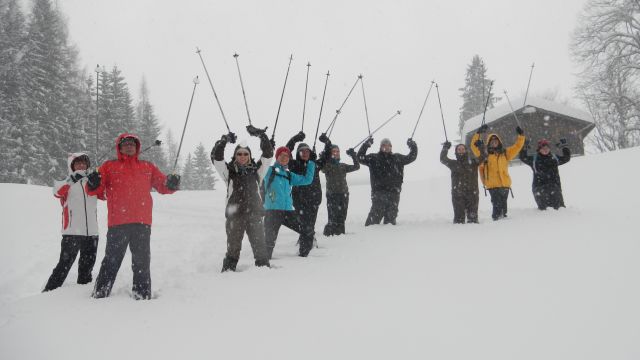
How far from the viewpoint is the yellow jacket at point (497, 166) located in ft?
28.6

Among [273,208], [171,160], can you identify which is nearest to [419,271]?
[273,208]

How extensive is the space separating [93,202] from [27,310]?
2.21 meters

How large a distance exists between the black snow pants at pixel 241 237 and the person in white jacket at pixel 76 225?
180 centimetres

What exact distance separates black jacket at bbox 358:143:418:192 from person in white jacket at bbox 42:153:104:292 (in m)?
5.47

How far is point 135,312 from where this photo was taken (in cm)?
395

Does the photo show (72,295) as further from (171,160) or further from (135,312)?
(171,160)

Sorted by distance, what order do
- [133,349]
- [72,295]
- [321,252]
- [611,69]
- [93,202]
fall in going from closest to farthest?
[133,349] → [72,295] → [93,202] → [321,252] → [611,69]

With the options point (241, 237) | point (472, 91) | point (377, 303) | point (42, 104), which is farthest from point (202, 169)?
point (377, 303)

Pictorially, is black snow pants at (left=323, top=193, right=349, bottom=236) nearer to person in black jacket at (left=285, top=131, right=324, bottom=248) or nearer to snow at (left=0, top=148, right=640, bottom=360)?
snow at (left=0, top=148, right=640, bottom=360)

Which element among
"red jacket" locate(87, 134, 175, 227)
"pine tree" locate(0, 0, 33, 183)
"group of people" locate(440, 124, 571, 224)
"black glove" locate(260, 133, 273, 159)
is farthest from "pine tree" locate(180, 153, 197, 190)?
"red jacket" locate(87, 134, 175, 227)

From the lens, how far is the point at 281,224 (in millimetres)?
6449

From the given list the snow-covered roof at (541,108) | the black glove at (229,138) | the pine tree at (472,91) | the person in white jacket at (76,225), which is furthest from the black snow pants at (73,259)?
the pine tree at (472,91)

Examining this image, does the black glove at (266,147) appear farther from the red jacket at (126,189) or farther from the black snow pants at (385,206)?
the black snow pants at (385,206)

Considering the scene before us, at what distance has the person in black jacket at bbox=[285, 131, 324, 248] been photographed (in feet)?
22.0
